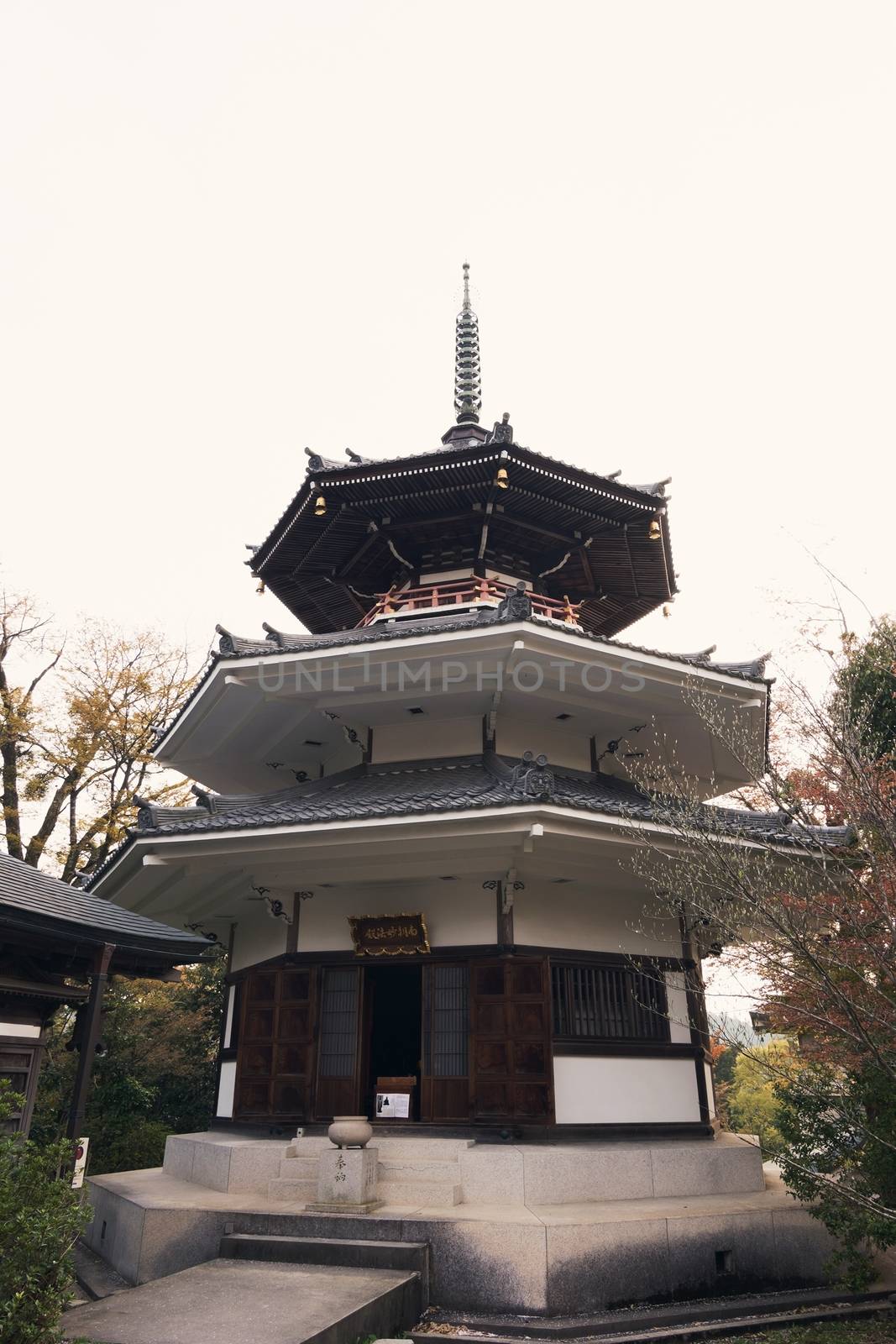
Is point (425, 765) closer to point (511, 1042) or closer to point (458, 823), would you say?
point (458, 823)

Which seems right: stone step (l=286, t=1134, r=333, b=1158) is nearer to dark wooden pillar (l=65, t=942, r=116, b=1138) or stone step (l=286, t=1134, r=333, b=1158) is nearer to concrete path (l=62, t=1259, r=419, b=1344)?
concrete path (l=62, t=1259, r=419, b=1344)

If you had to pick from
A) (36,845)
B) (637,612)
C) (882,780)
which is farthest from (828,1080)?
(36,845)

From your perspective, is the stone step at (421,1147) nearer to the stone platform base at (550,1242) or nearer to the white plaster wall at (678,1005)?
the stone platform base at (550,1242)

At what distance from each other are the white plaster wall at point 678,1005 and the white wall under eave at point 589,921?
0.35m

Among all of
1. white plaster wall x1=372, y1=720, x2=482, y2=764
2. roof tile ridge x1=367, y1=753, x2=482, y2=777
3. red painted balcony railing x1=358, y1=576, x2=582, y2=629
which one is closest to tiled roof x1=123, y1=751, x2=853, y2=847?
roof tile ridge x1=367, y1=753, x2=482, y2=777

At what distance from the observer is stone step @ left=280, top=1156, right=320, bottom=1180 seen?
1080 centimetres

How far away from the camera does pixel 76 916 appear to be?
1006 cm

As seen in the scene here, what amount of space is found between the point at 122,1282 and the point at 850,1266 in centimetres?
797

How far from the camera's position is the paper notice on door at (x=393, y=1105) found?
11.9 m

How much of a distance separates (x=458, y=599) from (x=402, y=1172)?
818 cm

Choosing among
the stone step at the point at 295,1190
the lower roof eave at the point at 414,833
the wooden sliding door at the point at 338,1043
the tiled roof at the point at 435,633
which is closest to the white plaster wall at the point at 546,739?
the tiled roof at the point at 435,633

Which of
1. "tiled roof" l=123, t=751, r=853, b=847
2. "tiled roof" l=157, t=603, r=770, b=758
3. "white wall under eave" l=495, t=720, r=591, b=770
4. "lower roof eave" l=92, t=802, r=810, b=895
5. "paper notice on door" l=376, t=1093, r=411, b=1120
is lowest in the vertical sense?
"paper notice on door" l=376, t=1093, r=411, b=1120

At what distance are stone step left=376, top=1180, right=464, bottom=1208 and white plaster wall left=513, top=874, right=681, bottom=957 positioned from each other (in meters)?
3.02

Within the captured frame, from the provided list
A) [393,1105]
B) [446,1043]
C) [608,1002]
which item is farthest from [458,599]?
[393,1105]
